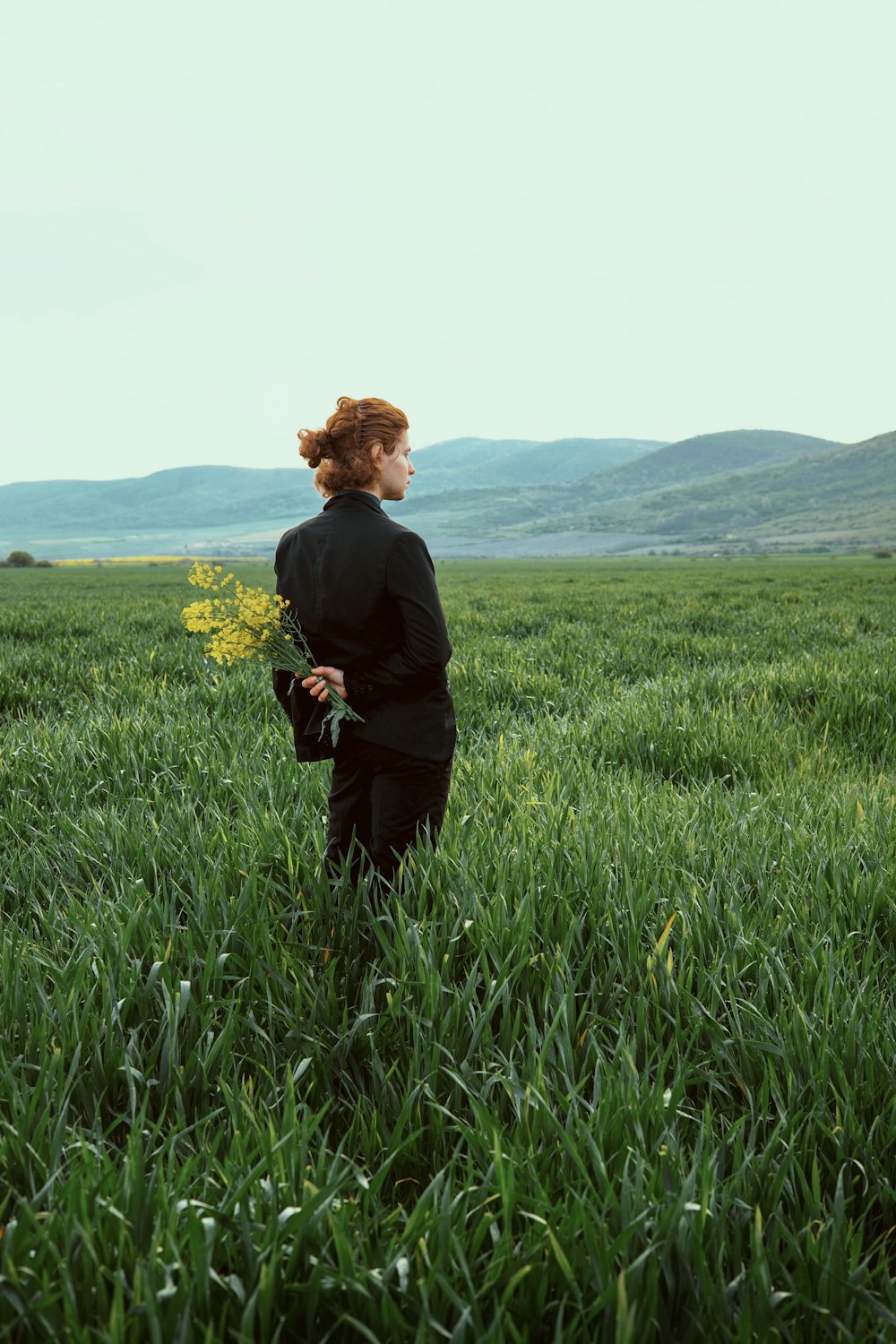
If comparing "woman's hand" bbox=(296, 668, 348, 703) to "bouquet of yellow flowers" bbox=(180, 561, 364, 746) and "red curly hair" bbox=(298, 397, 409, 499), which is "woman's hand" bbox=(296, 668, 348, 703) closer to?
"bouquet of yellow flowers" bbox=(180, 561, 364, 746)

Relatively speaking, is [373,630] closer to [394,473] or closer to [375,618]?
[375,618]

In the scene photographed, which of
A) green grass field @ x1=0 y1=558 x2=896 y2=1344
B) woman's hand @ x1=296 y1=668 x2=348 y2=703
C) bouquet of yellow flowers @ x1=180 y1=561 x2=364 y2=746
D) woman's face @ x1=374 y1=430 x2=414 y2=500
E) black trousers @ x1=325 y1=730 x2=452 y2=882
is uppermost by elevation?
woman's face @ x1=374 y1=430 x2=414 y2=500

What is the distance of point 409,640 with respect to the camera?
8.73ft

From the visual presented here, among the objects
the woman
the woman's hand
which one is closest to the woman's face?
the woman

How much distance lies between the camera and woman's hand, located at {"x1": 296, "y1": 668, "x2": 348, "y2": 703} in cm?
263

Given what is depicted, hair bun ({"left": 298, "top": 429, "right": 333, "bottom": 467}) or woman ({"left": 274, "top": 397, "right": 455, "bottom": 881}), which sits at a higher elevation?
hair bun ({"left": 298, "top": 429, "right": 333, "bottom": 467})

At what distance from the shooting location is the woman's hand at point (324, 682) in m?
2.63

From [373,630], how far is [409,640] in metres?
0.15

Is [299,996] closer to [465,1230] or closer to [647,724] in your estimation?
[465,1230]

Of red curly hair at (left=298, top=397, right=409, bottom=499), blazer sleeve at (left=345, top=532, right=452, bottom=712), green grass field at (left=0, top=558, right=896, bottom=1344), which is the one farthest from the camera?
red curly hair at (left=298, top=397, right=409, bottom=499)

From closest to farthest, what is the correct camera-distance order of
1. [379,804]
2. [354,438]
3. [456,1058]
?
[456,1058] → [354,438] → [379,804]

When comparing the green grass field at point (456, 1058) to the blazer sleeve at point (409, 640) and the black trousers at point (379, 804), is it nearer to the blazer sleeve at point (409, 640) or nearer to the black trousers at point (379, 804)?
the black trousers at point (379, 804)

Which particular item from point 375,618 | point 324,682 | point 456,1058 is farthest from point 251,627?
point 456,1058

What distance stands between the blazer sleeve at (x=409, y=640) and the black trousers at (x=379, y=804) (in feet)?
0.65
